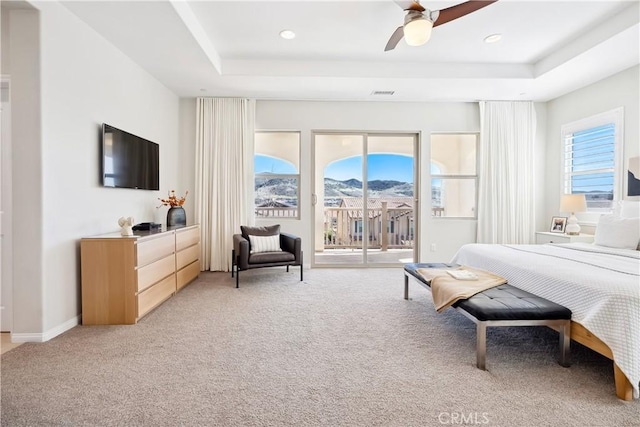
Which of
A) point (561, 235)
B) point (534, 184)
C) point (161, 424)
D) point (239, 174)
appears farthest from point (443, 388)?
point (534, 184)

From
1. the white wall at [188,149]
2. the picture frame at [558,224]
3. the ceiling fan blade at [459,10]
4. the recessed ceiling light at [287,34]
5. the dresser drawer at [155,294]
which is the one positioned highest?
the recessed ceiling light at [287,34]

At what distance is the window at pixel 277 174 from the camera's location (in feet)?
17.1

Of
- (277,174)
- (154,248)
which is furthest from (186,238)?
(277,174)

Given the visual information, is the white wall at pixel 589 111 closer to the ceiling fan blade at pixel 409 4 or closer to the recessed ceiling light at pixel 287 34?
the ceiling fan blade at pixel 409 4

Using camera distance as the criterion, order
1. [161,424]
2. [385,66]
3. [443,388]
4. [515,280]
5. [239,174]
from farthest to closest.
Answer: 1. [239,174]
2. [385,66]
3. [515,280]
4. [443,388]
5. [161,424]

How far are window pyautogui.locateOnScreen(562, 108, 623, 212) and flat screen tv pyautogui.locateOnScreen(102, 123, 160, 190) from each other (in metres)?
5.91

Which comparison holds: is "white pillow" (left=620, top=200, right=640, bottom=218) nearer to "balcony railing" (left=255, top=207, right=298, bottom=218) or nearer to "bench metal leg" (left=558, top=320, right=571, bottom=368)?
"bench metal leg" (left=558, top=320, right=571, bottom=368)

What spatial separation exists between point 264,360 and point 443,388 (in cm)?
115

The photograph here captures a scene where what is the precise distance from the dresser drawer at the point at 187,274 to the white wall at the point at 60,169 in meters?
0.91

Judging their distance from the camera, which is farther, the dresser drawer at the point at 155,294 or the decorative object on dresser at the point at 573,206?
the decorative object on dresser at the point at 573,206

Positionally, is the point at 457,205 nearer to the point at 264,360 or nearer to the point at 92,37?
the point at 264,360

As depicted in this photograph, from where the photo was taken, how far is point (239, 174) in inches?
194

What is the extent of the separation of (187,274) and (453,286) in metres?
3.18

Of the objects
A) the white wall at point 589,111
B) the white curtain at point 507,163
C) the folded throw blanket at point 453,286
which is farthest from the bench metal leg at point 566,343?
the white curtain at point 507,163
